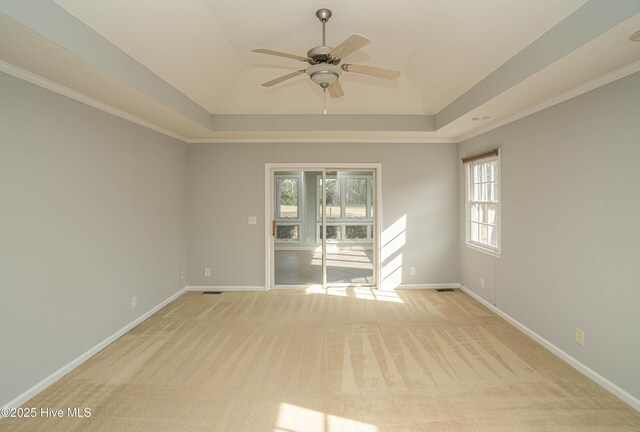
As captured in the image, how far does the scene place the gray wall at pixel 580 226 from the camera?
2.46m

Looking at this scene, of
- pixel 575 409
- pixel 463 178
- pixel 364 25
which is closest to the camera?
pixel 575 409

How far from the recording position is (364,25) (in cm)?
304

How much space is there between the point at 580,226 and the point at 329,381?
253cm

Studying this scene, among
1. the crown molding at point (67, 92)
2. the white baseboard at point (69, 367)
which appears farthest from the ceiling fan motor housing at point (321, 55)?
the white baseboard at point (69, 367)

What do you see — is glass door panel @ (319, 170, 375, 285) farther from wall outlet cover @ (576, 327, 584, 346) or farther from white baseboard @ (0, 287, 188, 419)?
wall outlet cover @ (576, 327, 584, 346)

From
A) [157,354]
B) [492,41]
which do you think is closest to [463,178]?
[492,41]

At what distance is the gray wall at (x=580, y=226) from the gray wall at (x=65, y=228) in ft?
14.5

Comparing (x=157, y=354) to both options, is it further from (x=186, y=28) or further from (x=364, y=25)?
(x=364, y=25)

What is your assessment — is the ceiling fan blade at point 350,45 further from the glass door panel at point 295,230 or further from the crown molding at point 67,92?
the glass door panel at point 295,230

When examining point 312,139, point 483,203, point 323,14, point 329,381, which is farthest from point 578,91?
point 312,139

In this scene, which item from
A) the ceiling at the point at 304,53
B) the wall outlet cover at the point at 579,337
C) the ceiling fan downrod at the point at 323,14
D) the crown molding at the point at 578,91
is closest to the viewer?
the ceiling at the point at 304,53

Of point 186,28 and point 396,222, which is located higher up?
point 186,28

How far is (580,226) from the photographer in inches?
114

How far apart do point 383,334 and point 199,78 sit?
11.4 ft
